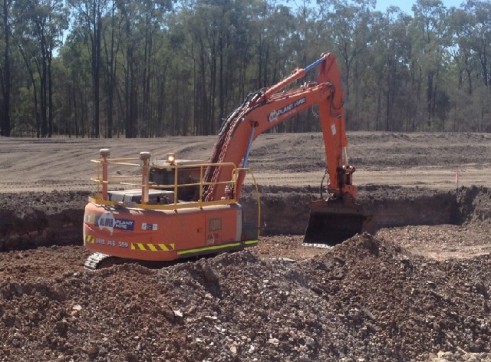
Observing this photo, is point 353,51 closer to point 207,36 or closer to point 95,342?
point 207,36

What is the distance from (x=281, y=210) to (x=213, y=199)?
787cm

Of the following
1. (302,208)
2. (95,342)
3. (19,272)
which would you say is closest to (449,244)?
(302,208)

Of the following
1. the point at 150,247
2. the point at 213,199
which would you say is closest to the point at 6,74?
the point at 213,199

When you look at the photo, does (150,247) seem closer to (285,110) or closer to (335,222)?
(285,110)

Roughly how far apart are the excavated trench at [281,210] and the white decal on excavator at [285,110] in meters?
3.22

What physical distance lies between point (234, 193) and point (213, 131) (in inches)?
1837

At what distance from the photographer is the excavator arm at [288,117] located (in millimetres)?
13406

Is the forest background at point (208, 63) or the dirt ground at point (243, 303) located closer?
the dirt ground at point (243, 303)

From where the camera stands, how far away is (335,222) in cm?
1591

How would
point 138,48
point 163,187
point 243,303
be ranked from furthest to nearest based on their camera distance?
point 138,48 < point 163,187 < point 243,303

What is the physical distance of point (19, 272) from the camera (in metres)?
13.4

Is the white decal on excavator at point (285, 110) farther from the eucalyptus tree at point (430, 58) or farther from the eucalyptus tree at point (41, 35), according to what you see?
the eucalyptus tree at point (430, 58)

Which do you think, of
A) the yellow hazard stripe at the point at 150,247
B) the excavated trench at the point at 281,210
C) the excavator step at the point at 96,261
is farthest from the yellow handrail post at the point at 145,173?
the excavated trench at the point at 281,210

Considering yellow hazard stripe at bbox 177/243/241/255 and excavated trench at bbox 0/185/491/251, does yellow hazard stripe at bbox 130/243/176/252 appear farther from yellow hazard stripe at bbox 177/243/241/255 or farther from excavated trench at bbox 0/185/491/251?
excavated trench at bbox 0/185/491/251
